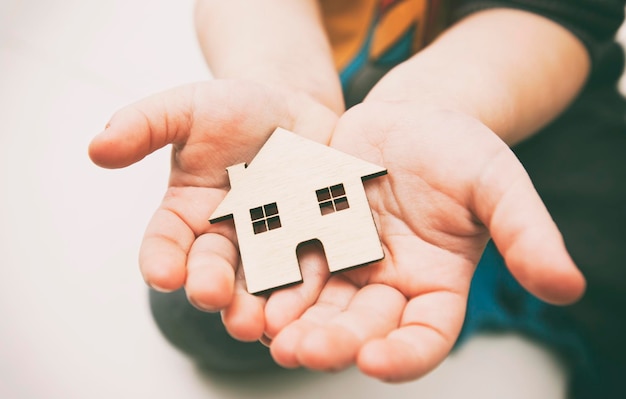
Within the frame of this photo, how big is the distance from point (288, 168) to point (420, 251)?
0.88 ft

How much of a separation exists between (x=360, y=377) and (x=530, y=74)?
0.84m

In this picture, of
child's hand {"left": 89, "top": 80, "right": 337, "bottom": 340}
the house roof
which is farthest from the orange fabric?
the house roof

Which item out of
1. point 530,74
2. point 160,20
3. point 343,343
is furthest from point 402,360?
point 160,20

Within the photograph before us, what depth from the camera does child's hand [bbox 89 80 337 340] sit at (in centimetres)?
74

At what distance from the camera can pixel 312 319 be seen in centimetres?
74

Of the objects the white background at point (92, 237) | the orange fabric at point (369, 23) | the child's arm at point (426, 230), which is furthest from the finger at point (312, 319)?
the orange fabric at point (369, 23)

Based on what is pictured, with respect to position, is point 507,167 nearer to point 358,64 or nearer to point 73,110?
point 358,64

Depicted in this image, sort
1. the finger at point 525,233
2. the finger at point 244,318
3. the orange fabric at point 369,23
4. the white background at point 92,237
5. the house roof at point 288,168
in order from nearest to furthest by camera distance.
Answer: the finger at point 525,233 → the finger at point 244,318 → the house roof at point 288,168 → the white background at point 92,237 → the orange fabric at point 369,23

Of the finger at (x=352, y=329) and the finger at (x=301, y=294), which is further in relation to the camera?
the finger at (x=301, y=294)

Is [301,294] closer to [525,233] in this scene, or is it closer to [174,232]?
[174,232]

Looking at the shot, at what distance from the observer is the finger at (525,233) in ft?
2.03

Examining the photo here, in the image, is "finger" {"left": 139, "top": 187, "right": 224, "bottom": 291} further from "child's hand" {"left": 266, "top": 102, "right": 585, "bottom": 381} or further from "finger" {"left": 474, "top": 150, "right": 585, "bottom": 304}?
"finger" {"left": 474, "top": 150, "right": 585, "bottom": 304}

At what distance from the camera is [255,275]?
803 mm

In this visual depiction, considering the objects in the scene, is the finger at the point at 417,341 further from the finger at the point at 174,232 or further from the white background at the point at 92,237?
the white background at the point at 92,237
